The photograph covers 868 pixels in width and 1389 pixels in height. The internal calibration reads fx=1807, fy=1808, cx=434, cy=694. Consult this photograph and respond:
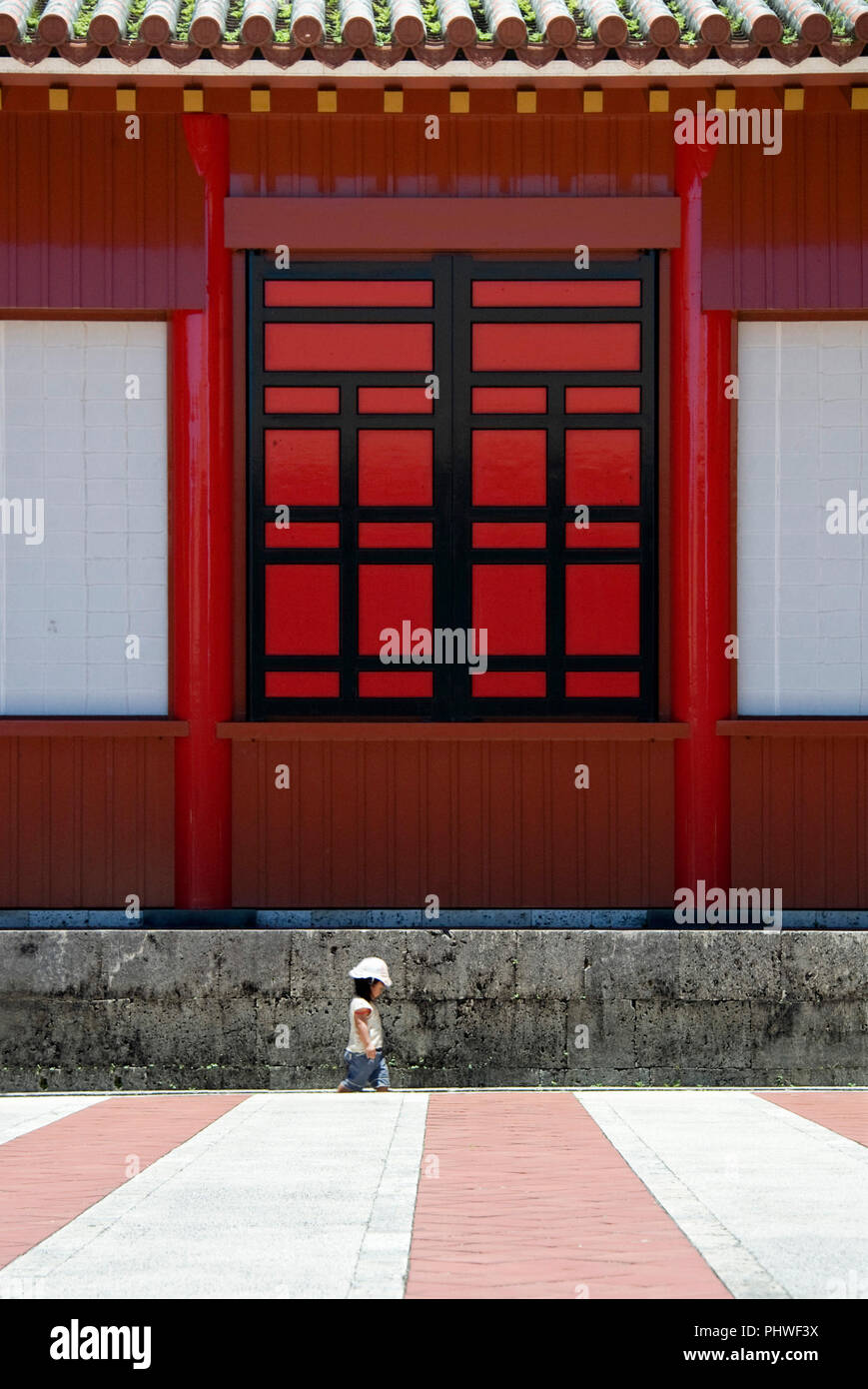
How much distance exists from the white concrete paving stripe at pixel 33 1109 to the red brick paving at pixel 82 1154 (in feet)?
0.24

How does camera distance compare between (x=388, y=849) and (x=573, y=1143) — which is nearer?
(x=573, y=1143)

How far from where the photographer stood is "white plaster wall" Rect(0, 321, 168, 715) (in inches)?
408

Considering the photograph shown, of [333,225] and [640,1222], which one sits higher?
[333,225]

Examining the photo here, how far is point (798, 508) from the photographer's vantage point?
10.4 metres

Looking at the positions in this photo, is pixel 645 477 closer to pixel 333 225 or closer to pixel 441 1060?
pixel 333 225

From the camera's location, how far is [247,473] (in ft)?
34.0

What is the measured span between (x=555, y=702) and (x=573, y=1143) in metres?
3.17

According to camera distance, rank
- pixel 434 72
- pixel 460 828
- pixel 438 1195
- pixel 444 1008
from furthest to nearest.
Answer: pixel 460 828
pixel 444 1008
pixel 434 72
pixel 438 1195

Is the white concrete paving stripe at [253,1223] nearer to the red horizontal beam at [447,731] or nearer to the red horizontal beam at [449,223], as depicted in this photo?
the red horizontal beam at [447,731]

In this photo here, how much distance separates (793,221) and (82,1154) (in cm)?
640

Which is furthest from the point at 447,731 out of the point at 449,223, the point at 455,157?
the point at 455,157

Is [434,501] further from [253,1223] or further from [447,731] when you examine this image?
[253,1223]

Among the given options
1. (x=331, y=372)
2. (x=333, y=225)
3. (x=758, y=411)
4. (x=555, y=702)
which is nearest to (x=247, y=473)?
(x=331, y=372)

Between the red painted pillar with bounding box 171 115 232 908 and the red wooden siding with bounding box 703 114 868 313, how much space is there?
278cm
